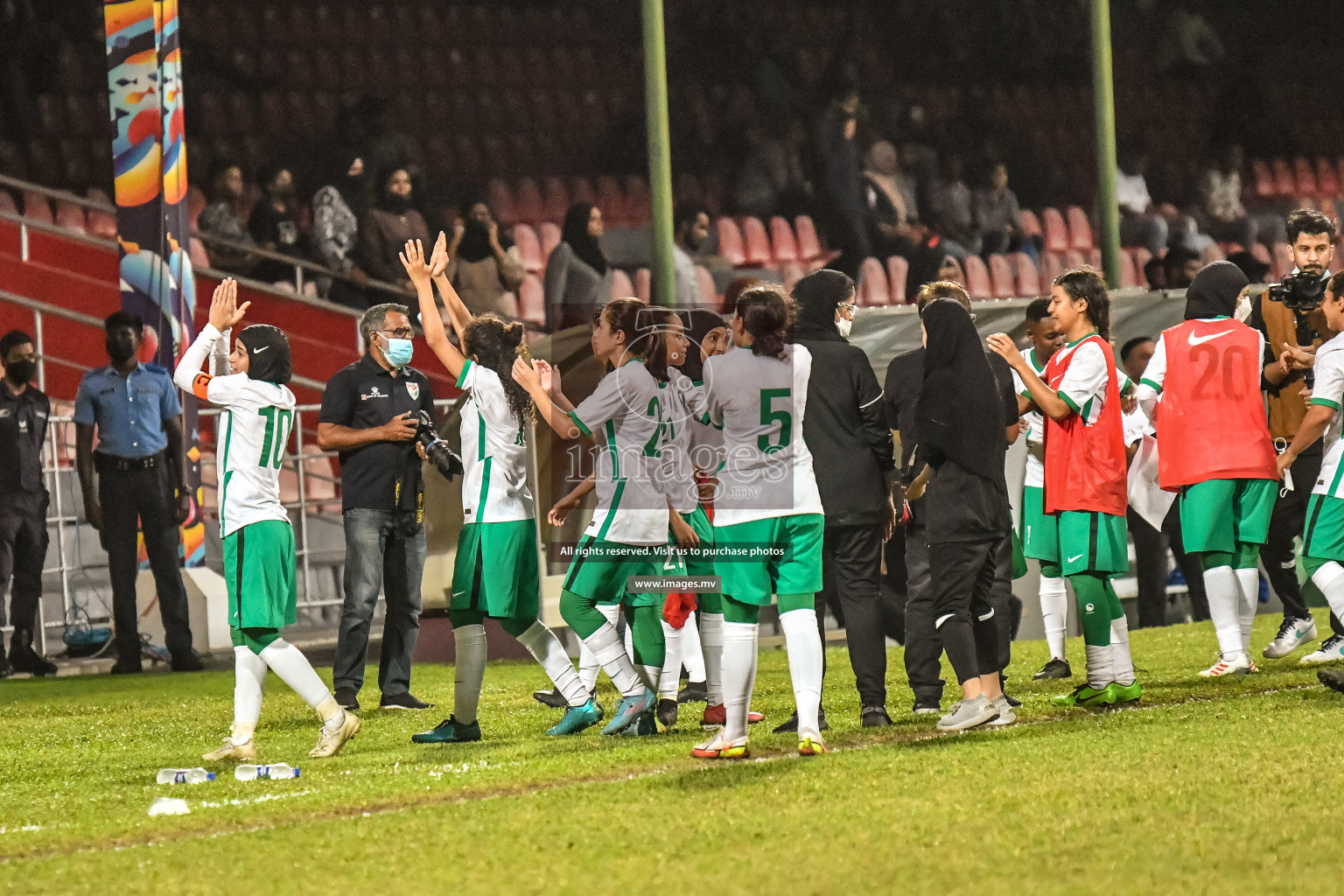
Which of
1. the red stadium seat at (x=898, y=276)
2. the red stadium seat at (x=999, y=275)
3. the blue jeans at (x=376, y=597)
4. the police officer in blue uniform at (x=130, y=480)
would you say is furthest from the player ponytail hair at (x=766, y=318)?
the red stadium seat at (x=999, y=275)

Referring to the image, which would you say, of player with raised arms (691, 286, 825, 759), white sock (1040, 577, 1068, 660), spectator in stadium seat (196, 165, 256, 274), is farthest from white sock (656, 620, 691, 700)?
spectator in stadium seat (196, 165, 256, 274)

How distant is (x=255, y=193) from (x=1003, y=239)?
9090mm

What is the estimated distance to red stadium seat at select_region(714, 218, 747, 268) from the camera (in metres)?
19.4

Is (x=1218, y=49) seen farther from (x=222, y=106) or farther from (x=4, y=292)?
(x=4, y=292)

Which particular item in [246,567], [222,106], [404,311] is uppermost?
[222,106]

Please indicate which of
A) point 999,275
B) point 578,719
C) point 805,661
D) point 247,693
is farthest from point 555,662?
point 999,275

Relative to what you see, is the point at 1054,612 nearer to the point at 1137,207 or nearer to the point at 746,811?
the point at 746,811

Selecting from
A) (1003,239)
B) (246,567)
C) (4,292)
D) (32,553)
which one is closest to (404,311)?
(246,567)

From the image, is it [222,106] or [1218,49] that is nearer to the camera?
[222,106]

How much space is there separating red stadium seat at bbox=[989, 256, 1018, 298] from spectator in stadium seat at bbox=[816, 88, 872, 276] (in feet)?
5.92

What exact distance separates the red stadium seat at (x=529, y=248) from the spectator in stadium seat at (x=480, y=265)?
155 cm

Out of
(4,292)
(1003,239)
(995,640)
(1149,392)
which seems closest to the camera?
(995,640)

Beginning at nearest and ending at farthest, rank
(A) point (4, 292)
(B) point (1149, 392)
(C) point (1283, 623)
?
(B) point (1149, 392) → (C) point (1283, 623) → (A) point (4, 292)

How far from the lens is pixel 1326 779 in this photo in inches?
189
